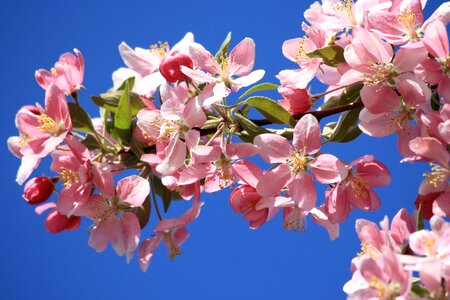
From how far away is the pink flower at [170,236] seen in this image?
4.22 ft

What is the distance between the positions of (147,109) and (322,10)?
379mm

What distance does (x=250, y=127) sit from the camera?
1.13m

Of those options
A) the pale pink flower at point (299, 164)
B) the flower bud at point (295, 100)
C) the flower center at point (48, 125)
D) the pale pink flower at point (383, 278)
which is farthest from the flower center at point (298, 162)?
the flower center at point (48, 125)

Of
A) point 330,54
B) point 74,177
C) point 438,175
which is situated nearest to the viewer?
point 438,175

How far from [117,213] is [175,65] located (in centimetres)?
33

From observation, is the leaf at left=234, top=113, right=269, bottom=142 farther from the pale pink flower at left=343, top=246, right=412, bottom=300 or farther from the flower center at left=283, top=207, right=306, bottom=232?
the pale pink flower at left=343, top=246, right=412, bottom=300

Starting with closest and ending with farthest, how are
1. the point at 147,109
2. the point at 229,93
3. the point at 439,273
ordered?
the point at 439,273 → the point at 229,93 → the point at 147,109

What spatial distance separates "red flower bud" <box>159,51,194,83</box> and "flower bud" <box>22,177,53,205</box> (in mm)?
358

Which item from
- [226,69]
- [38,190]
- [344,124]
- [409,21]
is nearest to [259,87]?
[226,69]

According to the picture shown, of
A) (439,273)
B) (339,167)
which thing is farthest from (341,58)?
(439,273)

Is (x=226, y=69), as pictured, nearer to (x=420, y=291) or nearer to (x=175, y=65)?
(x=175, y=65)

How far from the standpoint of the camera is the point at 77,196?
1.20m

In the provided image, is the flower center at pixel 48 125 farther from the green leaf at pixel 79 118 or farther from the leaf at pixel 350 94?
the leaf at pixel 350 94

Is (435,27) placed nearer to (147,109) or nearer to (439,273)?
(439,273)
